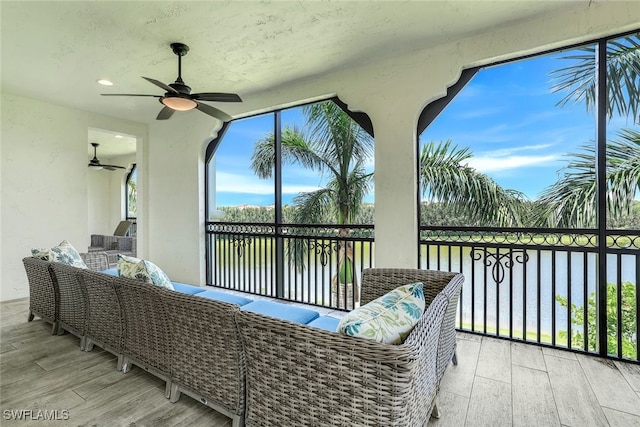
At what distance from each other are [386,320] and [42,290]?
3517 millimetres

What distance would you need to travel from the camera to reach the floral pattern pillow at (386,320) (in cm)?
117

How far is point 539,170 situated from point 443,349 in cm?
185

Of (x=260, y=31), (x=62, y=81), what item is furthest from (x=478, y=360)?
(x=62, y=81)

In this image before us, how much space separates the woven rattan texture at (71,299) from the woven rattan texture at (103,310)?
11 cm

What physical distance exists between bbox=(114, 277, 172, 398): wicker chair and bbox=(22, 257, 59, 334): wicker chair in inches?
50.9

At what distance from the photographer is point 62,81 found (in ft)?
12.1

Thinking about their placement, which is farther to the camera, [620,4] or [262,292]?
[262,292]

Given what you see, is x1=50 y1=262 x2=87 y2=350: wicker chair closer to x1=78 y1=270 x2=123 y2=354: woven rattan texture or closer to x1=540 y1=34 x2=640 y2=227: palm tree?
x1=78 y1=270 x2=123 y2=354: woven rattan texture

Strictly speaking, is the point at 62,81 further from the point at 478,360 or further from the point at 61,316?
the point at 478,360

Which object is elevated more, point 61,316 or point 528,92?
point 528,92

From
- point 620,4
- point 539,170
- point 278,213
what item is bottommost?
point 278,213

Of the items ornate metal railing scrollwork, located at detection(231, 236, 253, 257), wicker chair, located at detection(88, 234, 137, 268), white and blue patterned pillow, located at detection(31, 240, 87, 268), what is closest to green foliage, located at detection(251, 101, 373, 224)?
ornate metal railing scrollwork, located at detection(231, 236, 253, 257)

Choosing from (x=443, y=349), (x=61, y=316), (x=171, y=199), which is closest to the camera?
(x=443, y=349)

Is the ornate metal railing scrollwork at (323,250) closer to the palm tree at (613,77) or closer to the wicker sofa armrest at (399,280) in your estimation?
the wicker sofa armrest at (399,280)
